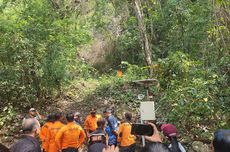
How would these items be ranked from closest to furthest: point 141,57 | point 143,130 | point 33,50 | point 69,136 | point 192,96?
point 143,130 < point 69,136 < point 192,96 < point 33,50 < point 141,57

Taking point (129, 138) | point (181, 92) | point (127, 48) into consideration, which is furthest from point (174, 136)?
point (127, 48)

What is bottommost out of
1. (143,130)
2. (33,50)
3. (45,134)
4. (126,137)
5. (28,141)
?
(126,137)

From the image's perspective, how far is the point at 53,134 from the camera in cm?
768

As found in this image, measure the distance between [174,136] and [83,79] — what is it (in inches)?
556

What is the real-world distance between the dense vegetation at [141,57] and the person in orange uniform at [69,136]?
3.02m

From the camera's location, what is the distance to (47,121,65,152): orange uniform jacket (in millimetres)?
7637

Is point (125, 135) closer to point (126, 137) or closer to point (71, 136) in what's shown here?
point (126, 137)

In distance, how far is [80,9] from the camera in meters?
21.1

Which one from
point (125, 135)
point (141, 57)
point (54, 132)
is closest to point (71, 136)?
point (54, 132)

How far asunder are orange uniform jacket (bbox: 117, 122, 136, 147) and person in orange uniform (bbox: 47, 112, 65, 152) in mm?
1423

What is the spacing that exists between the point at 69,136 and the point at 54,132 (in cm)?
60

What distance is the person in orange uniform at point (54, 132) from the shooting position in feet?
25.1

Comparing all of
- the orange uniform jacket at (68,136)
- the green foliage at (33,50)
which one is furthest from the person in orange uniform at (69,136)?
the green foliage at (33,50)

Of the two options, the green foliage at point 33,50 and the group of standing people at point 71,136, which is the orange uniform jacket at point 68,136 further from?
the green foliage at point 33,50
